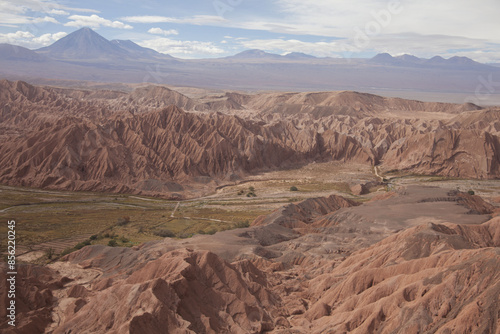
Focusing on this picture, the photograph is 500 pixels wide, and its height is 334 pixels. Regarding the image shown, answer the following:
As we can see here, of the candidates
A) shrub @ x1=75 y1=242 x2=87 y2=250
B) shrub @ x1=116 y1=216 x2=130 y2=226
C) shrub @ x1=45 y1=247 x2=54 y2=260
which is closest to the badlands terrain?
shrub @ x1=45 y1=247 x2=54 y2=260

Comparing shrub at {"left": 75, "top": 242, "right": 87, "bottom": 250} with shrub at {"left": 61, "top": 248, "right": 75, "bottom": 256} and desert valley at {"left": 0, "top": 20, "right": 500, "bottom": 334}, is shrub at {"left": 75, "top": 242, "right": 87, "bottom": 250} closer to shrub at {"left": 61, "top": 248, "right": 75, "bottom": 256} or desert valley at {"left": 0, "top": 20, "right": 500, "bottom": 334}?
desert valley at {"left": 0, "top": 20, "right": 500, "bottom": 334}

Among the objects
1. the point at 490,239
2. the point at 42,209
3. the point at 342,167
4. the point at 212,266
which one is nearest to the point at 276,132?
the point at 342,167

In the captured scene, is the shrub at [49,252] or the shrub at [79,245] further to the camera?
the shrub at [79,245]

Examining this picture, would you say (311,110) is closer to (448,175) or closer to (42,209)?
(448,175)

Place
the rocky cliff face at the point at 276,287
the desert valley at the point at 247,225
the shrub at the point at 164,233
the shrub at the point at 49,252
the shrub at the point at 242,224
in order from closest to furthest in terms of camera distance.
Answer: the rocky cliff face at the point at 276,287 → the desert valley at the point at 247,225 → the shrub at the point at 49,252 → the shrub at the point at 164,233 → the shrub at the point at 242,224

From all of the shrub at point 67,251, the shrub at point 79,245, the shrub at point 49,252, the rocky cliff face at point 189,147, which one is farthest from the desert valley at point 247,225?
the shrub at point 67,251

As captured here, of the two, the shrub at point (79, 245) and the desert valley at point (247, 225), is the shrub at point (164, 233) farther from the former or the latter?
the shrub at point (79, 245)
